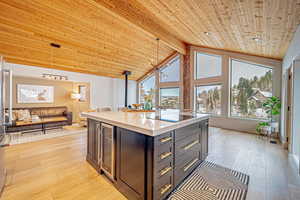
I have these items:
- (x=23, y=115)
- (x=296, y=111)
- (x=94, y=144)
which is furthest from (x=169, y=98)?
(x=23, y=115)

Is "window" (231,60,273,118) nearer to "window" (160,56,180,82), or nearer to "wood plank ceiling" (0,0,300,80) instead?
"wood plank ceiling" (0,0,300,80)

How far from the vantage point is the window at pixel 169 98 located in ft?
24.4

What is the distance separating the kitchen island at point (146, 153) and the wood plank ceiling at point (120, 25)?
230 centimetres

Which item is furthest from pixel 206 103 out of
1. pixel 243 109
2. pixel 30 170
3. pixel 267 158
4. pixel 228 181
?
pixel 30 170

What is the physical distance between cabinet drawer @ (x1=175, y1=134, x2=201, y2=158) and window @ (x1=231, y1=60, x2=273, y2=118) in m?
4.02

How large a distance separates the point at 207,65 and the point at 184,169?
545 cm

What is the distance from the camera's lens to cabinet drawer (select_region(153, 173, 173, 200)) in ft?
4.75

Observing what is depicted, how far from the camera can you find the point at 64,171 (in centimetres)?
231

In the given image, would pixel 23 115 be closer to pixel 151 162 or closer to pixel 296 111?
pixel 151 162

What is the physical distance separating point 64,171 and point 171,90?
630 cm

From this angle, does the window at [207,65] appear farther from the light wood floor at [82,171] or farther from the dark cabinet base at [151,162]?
the dark cabinet base at [151,162]

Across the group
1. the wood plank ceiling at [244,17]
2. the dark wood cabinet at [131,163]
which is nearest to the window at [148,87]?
the wood plank ceiling at [244,17]

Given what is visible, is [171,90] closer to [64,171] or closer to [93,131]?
[93,131]

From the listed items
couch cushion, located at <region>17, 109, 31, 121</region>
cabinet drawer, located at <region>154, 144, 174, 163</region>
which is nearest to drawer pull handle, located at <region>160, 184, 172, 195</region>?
cabinet drawer, located at <region>154, 144, 174, 163</region>
